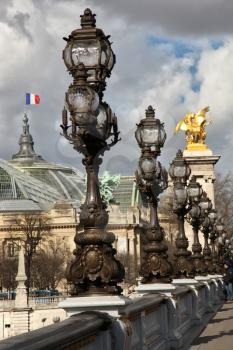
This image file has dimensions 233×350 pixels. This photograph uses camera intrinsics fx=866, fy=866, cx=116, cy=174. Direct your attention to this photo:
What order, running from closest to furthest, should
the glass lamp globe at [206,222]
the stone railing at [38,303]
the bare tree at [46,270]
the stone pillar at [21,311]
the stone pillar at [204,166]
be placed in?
the glass lamp globe at [206,222] → the stone pillar at [204,166] → the stone pillar at [21,311] → the stone railing at [38,303] → the bare tree at [46,270]

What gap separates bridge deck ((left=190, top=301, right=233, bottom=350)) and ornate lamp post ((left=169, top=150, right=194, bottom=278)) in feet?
5.54

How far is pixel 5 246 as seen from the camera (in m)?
134

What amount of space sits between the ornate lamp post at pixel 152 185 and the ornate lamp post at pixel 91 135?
17.8 ft

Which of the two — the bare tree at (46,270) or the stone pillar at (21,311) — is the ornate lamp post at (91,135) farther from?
the bare tree at (46,270)

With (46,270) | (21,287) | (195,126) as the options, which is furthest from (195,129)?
(46,270)

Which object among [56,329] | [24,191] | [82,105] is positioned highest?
[24,191]

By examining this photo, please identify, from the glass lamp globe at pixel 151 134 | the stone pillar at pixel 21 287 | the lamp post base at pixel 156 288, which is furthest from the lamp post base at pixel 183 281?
the stone pillar at pixel 21 287

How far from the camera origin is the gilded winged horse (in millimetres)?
78188

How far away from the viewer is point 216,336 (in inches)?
766

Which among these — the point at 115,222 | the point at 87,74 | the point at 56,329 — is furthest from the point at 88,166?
the point at 115,222

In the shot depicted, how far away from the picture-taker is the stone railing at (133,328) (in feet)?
25.8

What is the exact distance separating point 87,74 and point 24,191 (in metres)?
159

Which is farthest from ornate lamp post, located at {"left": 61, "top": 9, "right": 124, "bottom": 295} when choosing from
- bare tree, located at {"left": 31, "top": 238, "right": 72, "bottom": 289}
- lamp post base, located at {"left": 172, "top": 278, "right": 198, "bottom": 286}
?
bare tree, located at {"left": 31, "top": 238, "right": 72, "bottom": 289}

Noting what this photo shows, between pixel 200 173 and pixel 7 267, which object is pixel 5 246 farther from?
A: pixel 200 173
